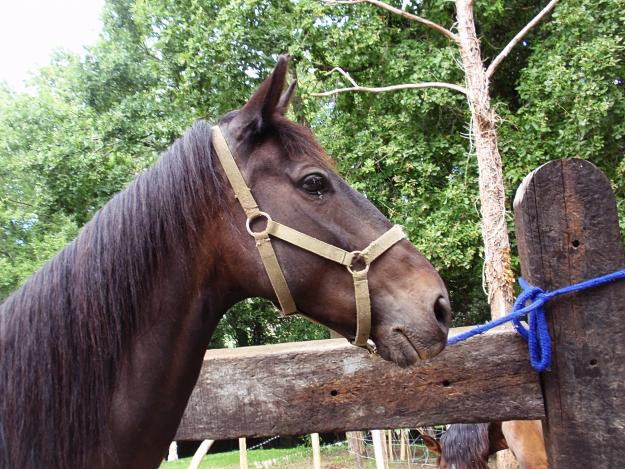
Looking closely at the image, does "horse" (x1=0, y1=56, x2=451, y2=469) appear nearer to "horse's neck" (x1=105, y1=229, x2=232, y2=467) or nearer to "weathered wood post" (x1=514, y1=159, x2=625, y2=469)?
"horse's neck" (x1=105, y1=229, x2=232, y2=467)

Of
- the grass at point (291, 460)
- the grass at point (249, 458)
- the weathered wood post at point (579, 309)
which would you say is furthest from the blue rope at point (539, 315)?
the grass at point (249, 458)

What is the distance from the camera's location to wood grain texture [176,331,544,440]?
5.38 feet

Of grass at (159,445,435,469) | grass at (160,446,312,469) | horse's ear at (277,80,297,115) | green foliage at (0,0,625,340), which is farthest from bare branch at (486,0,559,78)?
grass at (160,446,312,469)

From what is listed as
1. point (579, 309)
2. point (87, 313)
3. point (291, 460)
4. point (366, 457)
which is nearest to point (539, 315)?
point (579, 309)

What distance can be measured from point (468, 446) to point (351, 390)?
9.51 ft

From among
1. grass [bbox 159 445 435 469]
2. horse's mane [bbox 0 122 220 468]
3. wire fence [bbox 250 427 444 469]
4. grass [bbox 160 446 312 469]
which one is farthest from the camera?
grass [bbox 160 446 312 469]

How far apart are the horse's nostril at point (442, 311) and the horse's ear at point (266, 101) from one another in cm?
77

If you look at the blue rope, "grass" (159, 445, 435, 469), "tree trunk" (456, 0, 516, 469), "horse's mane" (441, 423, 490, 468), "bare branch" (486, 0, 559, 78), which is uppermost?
"bare branch" (486, 0, 559, 78)

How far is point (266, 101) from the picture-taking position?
1.59m

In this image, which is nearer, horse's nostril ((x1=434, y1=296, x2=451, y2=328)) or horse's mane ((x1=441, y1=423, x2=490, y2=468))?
horse's nostril ((x1=434, y1=296, x2=451, y2=328))

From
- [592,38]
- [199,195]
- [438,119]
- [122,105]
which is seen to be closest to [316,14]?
[438,119]

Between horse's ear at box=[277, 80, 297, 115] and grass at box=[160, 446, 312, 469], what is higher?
horse's ear at box=[277, 80, 297, 115]

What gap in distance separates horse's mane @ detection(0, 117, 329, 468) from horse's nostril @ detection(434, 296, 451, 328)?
2.41ft

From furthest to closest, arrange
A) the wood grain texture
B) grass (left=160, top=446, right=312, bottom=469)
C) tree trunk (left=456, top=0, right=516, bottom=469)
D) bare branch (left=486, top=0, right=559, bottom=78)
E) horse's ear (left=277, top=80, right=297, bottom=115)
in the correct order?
grass (left=160, top=446, right=312, bottom=469), bare branch (left=486, top=0, right=559, bottom=78), tree trunk (left=456, top=0, right=516, bottom=469), horse's ear (left=277, top=80, right=297, bottom=115), the wood grain texture
